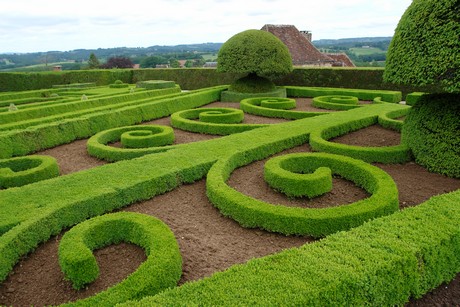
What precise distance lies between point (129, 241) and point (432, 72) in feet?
23.0

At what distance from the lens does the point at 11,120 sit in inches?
632

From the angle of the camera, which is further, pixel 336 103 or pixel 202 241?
pixel 336 103

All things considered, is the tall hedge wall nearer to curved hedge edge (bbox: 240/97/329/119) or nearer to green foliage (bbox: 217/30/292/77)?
green foliage (bbox: 217/30/292/77)

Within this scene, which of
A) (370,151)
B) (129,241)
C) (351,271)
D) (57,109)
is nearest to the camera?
(351,271)

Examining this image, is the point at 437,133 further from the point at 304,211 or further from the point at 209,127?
the point at 209,127

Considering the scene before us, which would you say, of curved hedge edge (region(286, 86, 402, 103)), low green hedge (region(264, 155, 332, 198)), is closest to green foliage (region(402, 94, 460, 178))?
low green hedge (region(264, 155, 332, 198))

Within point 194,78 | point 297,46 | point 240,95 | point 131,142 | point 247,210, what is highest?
point 297,46

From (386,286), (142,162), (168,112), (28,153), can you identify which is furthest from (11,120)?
(386,286)

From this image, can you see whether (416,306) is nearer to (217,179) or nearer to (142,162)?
(217,179)

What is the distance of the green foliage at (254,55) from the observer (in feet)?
70.3

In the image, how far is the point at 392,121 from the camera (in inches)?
480

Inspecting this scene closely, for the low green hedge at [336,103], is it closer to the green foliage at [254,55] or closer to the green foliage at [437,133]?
the green foliage at [254,55]

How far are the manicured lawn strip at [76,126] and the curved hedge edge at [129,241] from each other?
7466mm

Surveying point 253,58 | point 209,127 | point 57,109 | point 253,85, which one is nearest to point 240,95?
point 253,85
